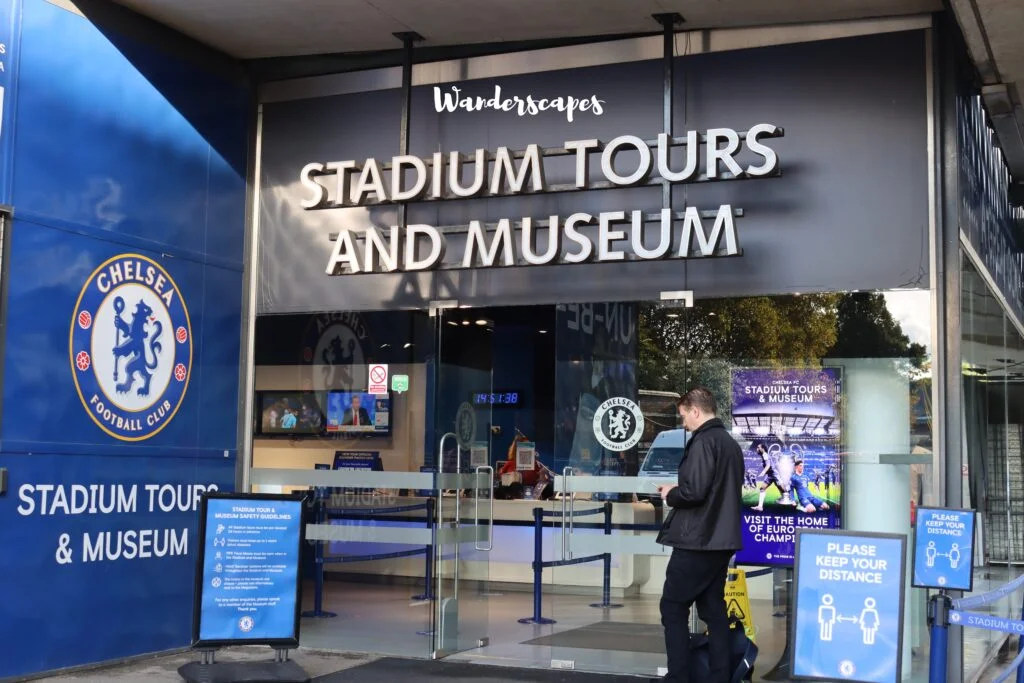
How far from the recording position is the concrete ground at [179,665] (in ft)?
23.4

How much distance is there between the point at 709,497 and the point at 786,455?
1.11 meters

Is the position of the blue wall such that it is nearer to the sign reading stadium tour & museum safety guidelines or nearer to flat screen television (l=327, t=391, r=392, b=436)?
flat screen television (l=327, t=391, r=392, b=436)

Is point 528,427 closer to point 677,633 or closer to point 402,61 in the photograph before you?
point 402,61

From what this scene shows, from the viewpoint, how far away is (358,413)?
8398mm

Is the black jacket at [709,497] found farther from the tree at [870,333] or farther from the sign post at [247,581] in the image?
the sign post at [247,581]

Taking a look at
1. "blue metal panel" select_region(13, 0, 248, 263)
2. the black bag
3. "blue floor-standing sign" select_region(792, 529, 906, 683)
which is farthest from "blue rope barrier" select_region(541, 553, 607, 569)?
"blue metal panel" select_region(13, 0, 248, 263)

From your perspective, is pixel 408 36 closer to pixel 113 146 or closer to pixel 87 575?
pixel 113 146

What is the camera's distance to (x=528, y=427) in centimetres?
1658

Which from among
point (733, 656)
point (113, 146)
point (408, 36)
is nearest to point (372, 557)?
point (733, 656)

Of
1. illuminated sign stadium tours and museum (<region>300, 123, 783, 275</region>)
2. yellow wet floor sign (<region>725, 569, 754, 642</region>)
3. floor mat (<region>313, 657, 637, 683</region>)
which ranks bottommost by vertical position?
floor mat (<region>313, 657, 637, 683</region>)

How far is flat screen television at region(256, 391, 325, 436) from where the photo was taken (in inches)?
336

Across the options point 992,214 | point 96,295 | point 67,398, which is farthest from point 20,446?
point 992,214

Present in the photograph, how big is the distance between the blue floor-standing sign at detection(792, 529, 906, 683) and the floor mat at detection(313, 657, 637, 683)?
2.60 meters

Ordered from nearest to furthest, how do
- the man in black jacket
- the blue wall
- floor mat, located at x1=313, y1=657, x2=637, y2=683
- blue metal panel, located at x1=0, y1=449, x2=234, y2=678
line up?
the man in black jacket → blue metal panel, located at x1=0, y1=449, x2=234, y2=678 → the blue wall → floor mat, located at x1=313, y1=657, x2=637, y2=683
